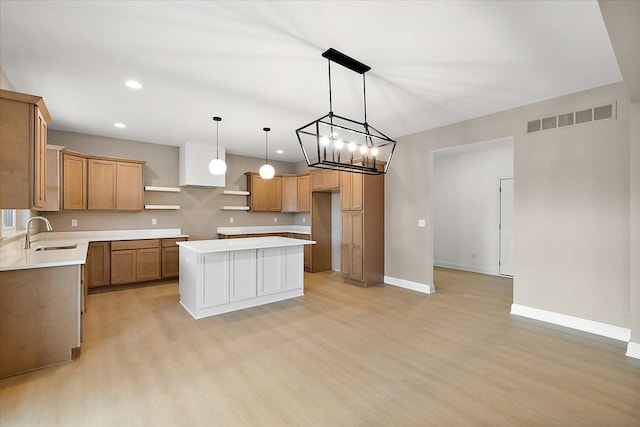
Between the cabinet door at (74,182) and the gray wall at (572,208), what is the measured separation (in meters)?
6.29

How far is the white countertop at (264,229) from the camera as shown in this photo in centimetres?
656

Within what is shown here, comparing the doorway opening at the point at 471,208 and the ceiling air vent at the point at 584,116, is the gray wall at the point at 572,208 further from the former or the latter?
the doorway opening at the point at 471,208

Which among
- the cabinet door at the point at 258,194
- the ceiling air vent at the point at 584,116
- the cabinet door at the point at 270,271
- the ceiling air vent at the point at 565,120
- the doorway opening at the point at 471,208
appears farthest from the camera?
the cabinet door at the point at 258,194

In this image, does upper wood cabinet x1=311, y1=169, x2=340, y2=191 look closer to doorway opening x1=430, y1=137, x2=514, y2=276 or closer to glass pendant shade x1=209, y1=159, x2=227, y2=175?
doorway opening x1=430, y1=137, x2=514, y2=276

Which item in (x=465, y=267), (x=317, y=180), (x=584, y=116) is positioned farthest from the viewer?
(x=465, y=267)

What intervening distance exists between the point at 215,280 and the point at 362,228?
268 cm

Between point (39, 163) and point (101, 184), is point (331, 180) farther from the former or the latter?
point (39, 163)

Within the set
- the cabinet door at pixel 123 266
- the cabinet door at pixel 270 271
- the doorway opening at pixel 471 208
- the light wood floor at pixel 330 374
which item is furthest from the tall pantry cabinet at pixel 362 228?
the cabinet door at pixel 123 266

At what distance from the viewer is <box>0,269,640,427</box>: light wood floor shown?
1947 millimetres

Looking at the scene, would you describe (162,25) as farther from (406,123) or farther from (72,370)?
(406,123)

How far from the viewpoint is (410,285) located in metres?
5.13

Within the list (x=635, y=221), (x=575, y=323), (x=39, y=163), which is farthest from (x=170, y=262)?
(x=635, y=221)

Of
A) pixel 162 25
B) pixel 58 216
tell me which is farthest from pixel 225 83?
pixel 58 216

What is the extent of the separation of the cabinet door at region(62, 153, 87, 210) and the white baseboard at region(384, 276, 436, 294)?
555cm
